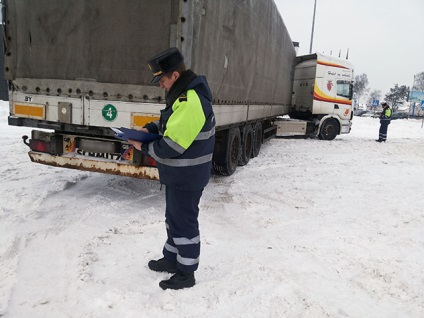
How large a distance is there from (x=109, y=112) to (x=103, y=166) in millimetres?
756

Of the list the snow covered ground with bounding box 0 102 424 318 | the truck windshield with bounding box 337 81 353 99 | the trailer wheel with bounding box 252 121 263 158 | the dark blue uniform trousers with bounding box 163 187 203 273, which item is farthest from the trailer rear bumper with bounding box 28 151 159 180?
the truck windshield with bounding box 337 81 353 99

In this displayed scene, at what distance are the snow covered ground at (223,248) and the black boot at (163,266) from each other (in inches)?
2.3

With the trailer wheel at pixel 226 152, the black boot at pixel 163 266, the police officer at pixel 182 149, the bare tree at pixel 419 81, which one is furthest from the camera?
the bare tree at pixel 419 81

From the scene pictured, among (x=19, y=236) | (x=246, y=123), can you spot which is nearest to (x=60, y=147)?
(x=19, y=236)

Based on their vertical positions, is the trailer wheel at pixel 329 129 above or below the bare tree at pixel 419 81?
below

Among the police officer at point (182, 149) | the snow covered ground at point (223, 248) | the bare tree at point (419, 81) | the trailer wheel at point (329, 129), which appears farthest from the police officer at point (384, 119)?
the bare tree at point (419, 81)

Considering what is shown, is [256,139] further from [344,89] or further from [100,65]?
[344,89]

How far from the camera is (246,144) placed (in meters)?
8.26

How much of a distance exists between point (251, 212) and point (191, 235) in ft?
7.38

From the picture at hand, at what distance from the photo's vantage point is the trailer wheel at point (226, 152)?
21.4 ft

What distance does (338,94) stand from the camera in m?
14.9

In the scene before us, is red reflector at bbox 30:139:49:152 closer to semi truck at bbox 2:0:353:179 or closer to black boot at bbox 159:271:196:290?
semi truck at bbox 2:0:353:179

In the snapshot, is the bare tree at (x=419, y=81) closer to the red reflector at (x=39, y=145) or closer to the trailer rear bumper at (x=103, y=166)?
the trailer rear bumper at (x=103, y=166)

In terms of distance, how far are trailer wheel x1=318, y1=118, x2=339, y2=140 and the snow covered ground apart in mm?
8675
